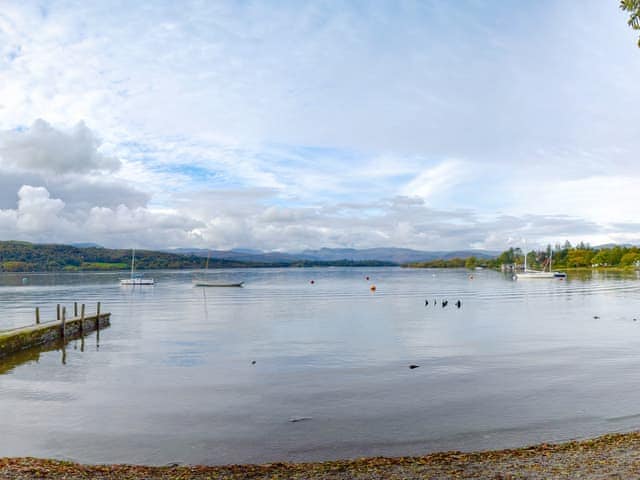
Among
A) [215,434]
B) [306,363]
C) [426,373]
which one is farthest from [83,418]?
[426,373]

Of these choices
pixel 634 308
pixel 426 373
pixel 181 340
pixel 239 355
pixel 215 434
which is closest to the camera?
pixel 215 434

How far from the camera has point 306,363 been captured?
32.0m

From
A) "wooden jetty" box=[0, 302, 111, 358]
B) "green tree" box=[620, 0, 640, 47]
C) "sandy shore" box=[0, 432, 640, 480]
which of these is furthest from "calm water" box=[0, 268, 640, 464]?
"green tree" box=[620, 0, 640, 47]

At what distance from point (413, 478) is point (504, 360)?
22.6 m

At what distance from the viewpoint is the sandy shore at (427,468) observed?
12.2 metres

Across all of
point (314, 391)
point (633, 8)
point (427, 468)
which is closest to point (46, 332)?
point (314, 391)

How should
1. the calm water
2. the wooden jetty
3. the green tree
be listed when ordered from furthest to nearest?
the wooden jetty < the calm water < the green tree

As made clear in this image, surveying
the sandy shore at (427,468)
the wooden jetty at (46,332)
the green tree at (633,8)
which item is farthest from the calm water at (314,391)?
the green tree at (633,8)

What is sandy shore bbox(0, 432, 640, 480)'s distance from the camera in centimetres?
1220

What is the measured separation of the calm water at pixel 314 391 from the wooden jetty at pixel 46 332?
1596mm

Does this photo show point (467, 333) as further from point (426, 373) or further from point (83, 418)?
point (83, 418)

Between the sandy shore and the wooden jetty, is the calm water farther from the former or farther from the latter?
the sandy shore

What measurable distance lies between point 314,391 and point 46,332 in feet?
85.6

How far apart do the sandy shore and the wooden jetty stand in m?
24.0
